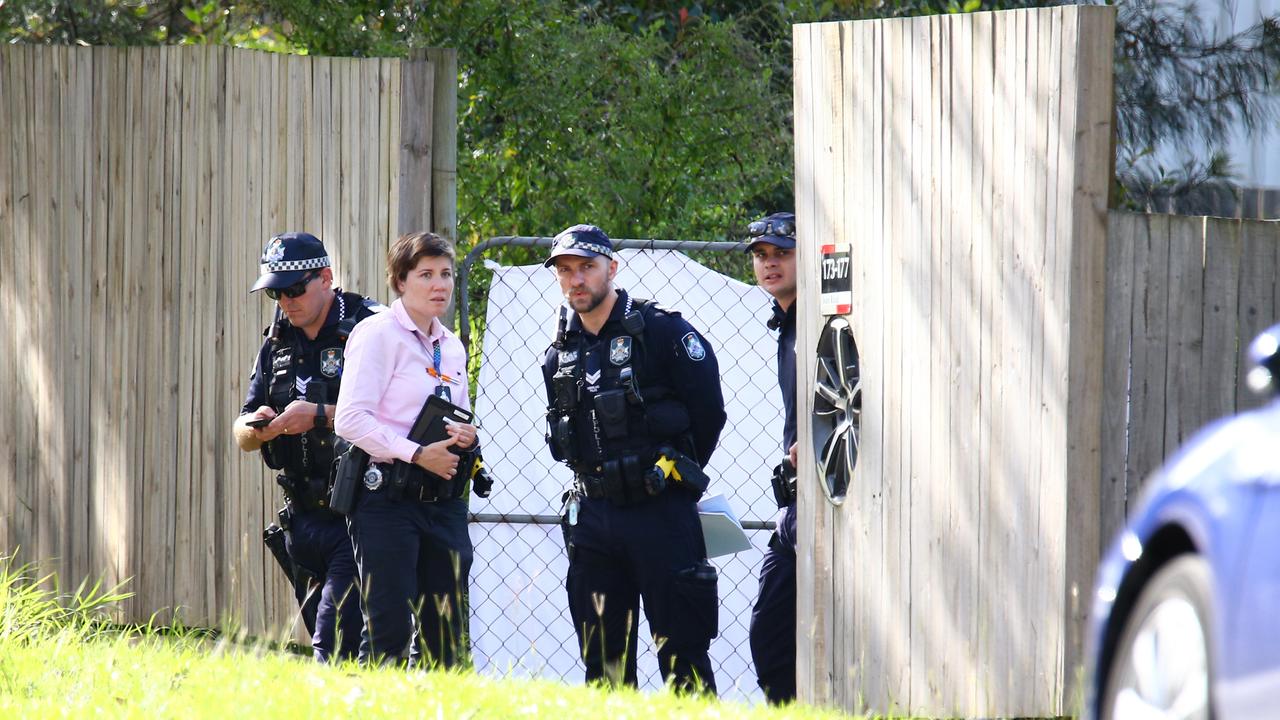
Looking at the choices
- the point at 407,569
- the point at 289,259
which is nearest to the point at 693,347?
the point at 407,569

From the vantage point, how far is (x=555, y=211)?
31.7 ft

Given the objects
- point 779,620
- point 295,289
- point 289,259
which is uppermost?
point 289,259

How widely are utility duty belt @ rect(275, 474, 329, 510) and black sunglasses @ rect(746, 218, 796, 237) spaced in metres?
1.94

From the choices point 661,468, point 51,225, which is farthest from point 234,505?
point 661,468

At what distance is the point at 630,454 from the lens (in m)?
5.82

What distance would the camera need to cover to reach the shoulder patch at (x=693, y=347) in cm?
593

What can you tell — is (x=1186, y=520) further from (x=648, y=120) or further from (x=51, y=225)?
(x=648, y=120)

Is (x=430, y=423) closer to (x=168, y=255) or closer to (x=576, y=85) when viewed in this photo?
(x=168, y=255)

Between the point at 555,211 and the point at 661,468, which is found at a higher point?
the point at 555,211

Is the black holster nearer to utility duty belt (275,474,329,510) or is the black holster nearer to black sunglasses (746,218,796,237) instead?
black sunglasses (746,218,796,237)

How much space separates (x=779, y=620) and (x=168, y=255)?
10.3 feet

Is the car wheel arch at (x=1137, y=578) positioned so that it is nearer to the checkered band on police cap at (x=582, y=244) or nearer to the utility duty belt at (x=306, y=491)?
the checkered band on police cap at (x=582, y=244)

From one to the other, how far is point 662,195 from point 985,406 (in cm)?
541

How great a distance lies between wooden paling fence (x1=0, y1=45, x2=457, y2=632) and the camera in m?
6.66
